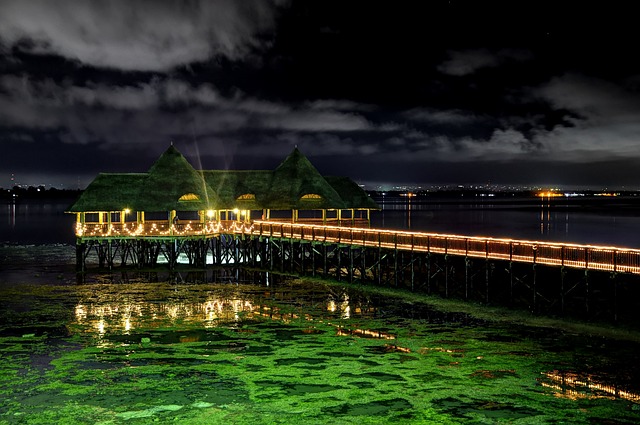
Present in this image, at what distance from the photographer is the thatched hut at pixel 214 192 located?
45812 millimetres

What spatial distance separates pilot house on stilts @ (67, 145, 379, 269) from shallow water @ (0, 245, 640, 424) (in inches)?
484

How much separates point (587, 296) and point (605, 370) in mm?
→ 7602

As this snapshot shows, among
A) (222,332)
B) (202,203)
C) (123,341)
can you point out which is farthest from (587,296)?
(202,203)

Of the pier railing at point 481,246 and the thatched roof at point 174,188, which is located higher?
the thatched roof at point 174,188

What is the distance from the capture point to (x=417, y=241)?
35.6 m

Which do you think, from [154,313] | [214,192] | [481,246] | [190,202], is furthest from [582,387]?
[214,192]

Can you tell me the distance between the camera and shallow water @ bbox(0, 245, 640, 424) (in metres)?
16.3

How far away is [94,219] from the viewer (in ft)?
453

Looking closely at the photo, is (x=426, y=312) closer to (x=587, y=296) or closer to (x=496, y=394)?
(x=587, y=296)

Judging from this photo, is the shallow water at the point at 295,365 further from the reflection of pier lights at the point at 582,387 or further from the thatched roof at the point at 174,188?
the thatched roof at the point at 174,188

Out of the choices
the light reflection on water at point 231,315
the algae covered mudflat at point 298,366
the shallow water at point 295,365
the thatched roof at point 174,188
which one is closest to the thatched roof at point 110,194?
the thatched roof at point 174,188

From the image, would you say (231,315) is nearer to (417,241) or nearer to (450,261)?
(417,241)

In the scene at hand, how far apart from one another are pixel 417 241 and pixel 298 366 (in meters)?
16.7

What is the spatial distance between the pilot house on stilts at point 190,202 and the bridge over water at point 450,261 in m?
0.15
